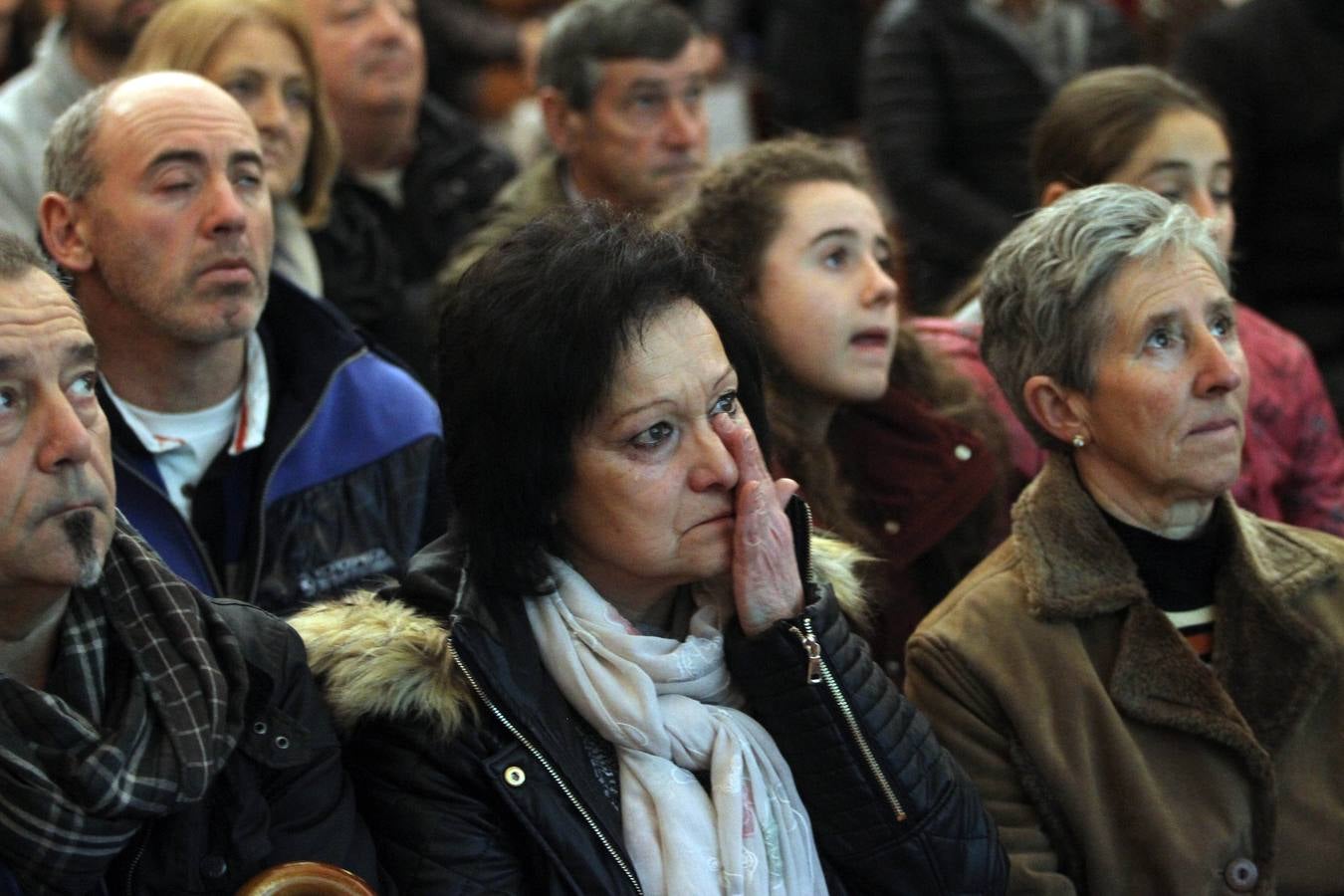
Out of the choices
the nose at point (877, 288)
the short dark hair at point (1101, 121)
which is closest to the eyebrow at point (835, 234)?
the nose at point (877, 288)

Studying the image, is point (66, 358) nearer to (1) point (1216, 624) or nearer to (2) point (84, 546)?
(2) point (84, 546)

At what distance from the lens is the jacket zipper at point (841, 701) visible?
2406mm

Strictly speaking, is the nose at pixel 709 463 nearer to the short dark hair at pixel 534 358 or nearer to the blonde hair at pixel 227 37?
the short dark hair at pixel 534 358

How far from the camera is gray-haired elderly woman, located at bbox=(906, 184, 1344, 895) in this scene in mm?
2662

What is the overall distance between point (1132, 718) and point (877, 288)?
1.15 metres

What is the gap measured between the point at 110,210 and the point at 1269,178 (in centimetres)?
343

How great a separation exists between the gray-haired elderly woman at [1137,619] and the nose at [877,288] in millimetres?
591

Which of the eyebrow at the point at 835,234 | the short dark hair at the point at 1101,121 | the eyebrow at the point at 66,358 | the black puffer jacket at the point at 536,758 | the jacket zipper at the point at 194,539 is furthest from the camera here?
the short dark hair at the point at 1101,121

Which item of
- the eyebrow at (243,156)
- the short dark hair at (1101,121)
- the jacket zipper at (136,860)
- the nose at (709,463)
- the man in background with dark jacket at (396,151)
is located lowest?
the man in background with dark jacket at (396,151)

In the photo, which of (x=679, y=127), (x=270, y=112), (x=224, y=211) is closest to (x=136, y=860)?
(x=224, y=211)

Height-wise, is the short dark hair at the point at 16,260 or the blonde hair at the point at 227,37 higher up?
the short dark hair at the point at 16,260

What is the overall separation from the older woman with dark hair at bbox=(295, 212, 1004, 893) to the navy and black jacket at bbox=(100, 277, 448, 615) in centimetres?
59

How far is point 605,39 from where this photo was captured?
15.9ft

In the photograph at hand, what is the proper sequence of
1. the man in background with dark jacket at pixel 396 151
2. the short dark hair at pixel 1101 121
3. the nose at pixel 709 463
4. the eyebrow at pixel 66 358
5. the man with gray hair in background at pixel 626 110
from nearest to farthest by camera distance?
1. the eyebrow at pixel 66 358
2. the nose at pixel 709 463
3. the short dark hair at pixel 1101 121
4. the man with gray hair in background at pixel 626 110
5. the man in background with dark jacket at pixel 396 151
